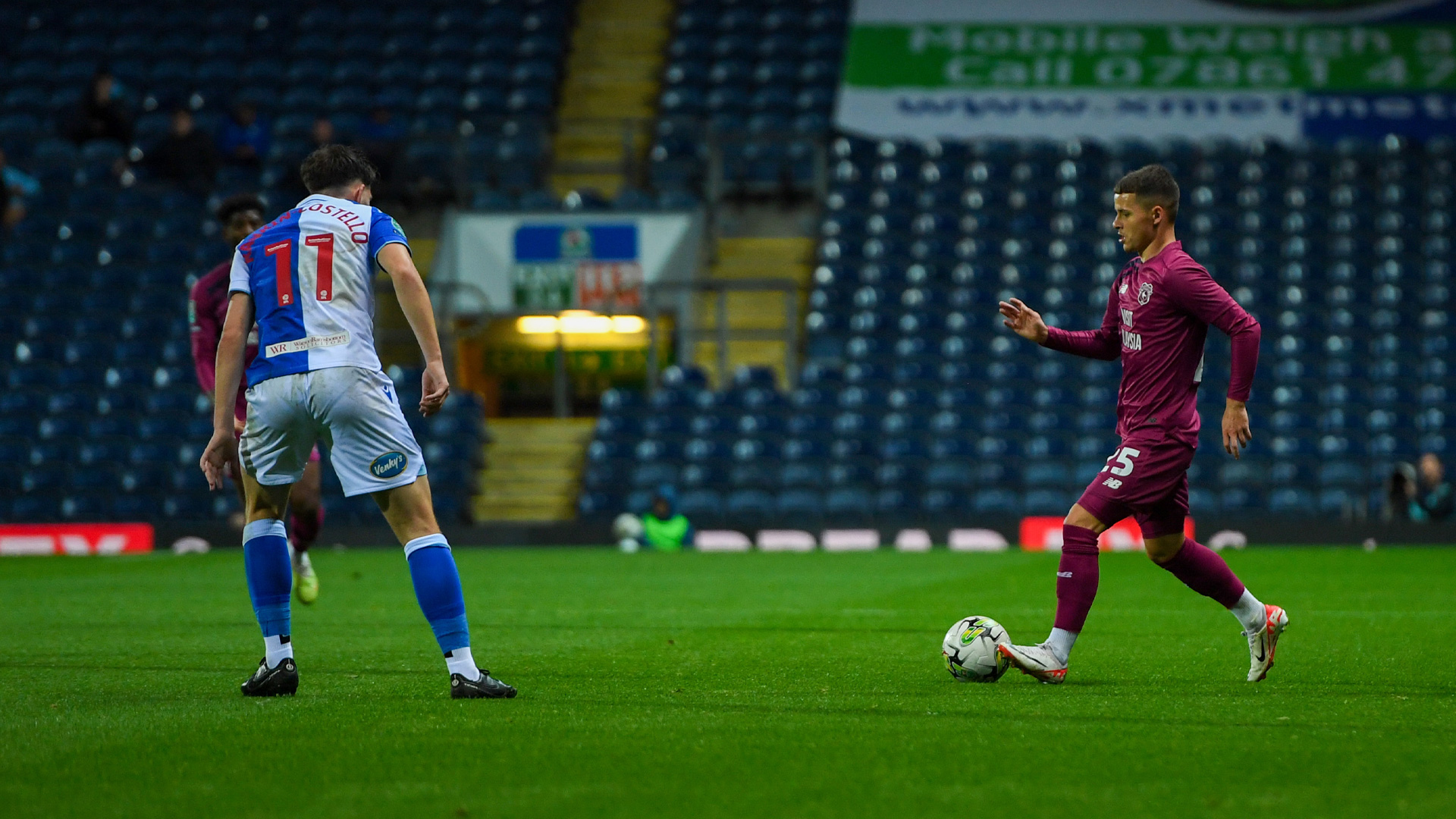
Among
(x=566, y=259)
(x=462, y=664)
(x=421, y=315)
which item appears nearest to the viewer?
(x=421, y=315)

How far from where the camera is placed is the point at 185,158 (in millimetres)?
22672

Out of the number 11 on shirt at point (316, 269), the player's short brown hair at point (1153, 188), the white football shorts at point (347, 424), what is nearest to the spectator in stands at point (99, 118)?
the number 11 on shirt at point (316, 269)

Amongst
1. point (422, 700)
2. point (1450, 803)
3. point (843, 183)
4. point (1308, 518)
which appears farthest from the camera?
point (843, 183)

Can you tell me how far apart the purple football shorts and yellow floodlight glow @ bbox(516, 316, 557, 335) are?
17.1 m

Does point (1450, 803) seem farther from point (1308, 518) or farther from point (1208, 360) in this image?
point (1208, 360)

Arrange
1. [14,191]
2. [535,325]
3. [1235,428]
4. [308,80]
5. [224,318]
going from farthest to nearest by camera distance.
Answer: [308,80]
[535,325]
[14,191]
[224,318]
[1235,428]

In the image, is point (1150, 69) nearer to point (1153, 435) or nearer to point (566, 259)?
point (566, 259)

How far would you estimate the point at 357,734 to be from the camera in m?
4.82

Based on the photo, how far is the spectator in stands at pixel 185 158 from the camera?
74.4 feet

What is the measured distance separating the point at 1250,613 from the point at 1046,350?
14569mm

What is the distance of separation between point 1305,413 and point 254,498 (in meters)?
16.2

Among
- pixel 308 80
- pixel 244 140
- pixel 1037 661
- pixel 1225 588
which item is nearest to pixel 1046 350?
pixel 244 140

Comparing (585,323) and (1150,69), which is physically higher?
(1150,69)

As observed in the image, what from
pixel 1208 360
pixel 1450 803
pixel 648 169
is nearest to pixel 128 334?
pixel 648 169
